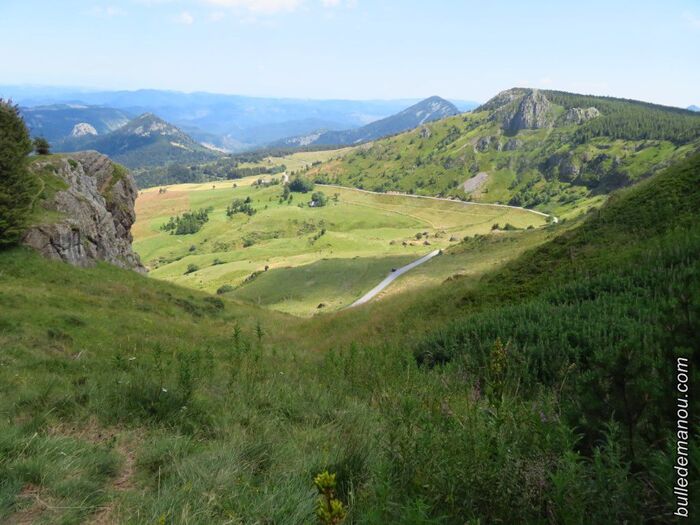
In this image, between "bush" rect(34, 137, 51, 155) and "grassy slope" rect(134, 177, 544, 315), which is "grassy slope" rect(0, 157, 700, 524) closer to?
"bush" rect(34, 137, 51, 155)

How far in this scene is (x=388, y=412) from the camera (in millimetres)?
5590

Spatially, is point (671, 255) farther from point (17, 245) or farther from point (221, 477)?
point (17, 245)

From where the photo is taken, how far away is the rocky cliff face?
2902 cm

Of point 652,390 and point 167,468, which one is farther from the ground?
point 652,390

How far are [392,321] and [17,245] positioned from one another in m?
23.3

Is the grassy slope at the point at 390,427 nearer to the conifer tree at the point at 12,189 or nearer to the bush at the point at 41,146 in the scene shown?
the conifer tree at the point at 12,189

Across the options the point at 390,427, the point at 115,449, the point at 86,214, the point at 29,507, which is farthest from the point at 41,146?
the point at 390,427

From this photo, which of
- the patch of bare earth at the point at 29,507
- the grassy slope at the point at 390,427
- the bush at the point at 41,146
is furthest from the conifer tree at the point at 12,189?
the patch of bare earth at the point at 29,507

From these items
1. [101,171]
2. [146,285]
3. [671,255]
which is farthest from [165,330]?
[101,171]

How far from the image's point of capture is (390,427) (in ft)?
15.0

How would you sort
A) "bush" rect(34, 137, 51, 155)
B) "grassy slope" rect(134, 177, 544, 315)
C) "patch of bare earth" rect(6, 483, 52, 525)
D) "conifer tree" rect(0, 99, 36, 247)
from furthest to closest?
1. "grassy slope" rect(134, 177, 544, 315)
2. "bush" rect(34, 137, 51, 155)
3. "conifer tree" rect(0, 99, 36, 247)
4. "patch of bare earth" rect(6, 483, 52, 525)

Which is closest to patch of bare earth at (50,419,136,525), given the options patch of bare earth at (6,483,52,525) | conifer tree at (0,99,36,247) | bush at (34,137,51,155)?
patch of bare earth at (6,483,52,525)

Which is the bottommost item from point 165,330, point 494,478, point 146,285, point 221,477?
point 146,285

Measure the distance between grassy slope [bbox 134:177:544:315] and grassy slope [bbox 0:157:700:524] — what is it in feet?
126
